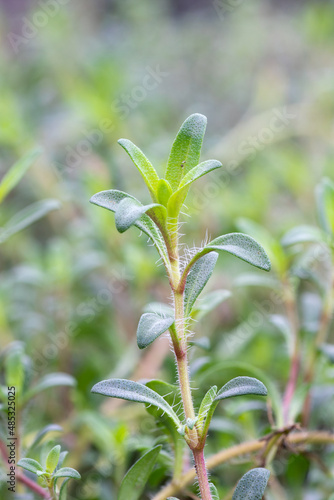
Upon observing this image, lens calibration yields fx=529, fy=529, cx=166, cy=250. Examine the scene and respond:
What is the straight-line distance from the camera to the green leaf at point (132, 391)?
75cm

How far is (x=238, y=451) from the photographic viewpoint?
3.16 ft

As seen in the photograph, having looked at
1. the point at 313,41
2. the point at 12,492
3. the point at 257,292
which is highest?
the point at 313,41

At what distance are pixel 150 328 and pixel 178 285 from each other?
0.32ft

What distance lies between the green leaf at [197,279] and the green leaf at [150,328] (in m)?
0.09

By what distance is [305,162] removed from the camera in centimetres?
249

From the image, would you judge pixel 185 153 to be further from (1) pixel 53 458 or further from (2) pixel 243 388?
(1) pixel 53 458

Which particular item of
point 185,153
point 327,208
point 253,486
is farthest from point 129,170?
point 253,486

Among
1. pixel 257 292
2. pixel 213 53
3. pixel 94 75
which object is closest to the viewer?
pixel 257 292

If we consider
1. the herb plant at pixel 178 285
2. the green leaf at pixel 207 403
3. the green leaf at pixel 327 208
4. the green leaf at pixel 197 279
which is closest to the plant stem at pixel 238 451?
the herb plant at pixel 178 285

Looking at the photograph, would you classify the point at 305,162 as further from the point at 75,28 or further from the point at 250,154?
the point at 75,28

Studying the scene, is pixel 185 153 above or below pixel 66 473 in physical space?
above

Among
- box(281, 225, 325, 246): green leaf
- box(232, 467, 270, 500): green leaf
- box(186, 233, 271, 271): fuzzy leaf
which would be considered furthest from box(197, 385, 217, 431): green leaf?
box(281, 225, 325, 246): green leaf

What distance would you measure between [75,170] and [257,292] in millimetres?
1152

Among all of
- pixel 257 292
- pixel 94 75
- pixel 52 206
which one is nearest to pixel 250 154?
pixel 257 292
